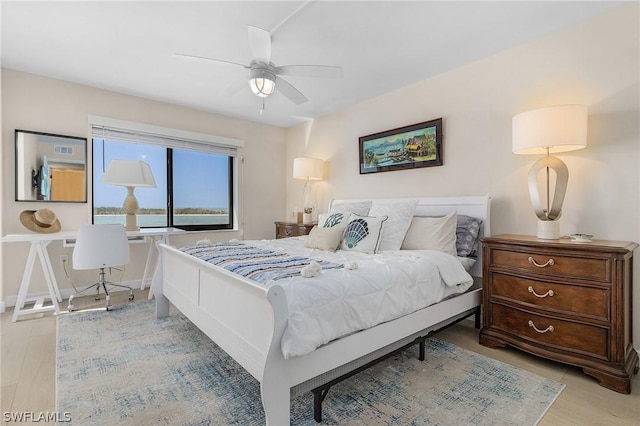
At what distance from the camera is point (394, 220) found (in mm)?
2900

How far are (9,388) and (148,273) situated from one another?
2262 millimetres

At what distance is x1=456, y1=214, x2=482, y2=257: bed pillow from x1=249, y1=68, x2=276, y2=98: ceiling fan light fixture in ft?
6.80

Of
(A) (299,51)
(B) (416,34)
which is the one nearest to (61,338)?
(A) (299,51)

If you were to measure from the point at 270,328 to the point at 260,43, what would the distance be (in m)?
1.85

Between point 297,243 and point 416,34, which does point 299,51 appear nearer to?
point 416,34

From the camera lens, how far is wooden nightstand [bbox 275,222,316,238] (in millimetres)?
4266

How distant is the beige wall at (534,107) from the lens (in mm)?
2154

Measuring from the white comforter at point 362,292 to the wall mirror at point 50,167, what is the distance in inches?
117

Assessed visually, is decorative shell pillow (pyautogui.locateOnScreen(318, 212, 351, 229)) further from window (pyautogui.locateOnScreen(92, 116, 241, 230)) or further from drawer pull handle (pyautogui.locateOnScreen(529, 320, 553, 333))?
window (pyautogui.locateOnScreen(92, 116, 241, 230))

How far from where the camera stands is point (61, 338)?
8.04ft

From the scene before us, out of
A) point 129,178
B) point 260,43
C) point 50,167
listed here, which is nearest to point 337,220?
point 260,43

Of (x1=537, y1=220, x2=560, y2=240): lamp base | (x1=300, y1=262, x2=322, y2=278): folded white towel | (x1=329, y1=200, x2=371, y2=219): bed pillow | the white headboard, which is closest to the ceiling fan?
(x1=329, y1=200, x2=371, y2=219): bed pillow

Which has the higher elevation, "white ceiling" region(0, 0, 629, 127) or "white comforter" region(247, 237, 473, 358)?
"white ceiling" region(0, 0, 629, 127)

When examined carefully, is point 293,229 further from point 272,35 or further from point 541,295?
point 541,295
